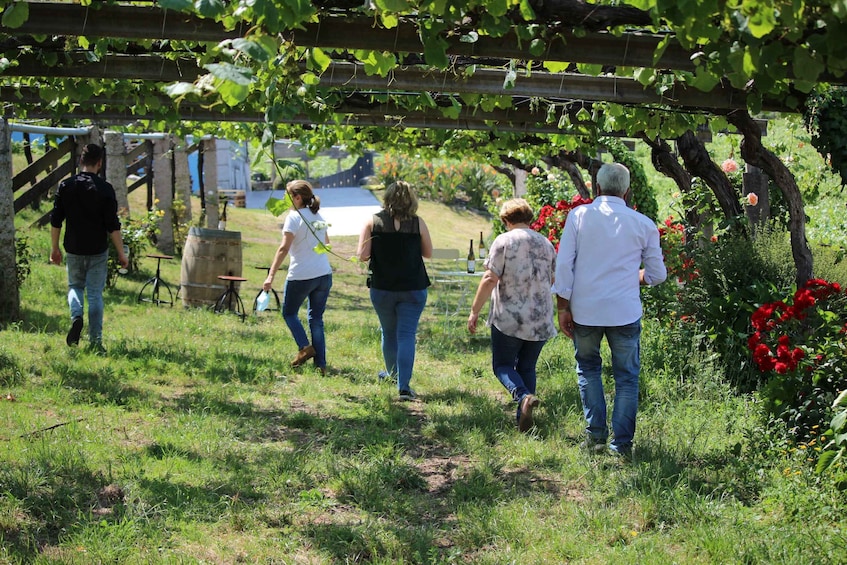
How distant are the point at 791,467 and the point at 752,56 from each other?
237cm

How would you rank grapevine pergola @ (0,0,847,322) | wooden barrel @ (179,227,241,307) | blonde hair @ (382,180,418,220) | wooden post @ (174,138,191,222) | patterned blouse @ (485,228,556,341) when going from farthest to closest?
wooden post @ (174,138,191,222) → wooden barrel @ (179,227,241,307) → blonde hair @ (382,180,418,220) → patterned blouse @ (485,228,556,341) → grapevine pergola @ (0,0,847,322)

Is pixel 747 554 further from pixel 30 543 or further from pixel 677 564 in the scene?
pixel 30 543

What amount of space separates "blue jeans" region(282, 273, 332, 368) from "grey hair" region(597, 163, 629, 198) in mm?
2893

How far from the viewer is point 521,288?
6000 mm

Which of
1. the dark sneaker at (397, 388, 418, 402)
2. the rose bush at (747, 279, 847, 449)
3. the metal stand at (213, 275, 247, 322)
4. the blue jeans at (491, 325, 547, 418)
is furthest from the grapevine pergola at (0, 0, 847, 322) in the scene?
the metal stand at (213, 275, 247, 322)

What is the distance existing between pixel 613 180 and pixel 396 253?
199 centimetres

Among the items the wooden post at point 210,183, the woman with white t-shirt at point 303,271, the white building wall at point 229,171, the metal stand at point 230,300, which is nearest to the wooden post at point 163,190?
the wooden post at point 210,183

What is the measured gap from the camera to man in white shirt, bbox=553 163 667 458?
5.15 meters

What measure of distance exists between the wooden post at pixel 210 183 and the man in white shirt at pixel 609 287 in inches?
422

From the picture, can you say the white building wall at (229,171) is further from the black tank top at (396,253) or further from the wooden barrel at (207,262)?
the black tank top at (396,253)

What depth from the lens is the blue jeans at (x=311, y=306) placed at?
7.54 metres

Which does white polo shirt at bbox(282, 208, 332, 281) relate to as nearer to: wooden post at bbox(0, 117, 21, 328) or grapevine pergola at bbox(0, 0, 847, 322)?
grapevine pergola at bbox(0, 0, 847, 322)

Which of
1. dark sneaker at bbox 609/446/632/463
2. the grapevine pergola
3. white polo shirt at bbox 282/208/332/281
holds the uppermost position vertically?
the grapevine pergola

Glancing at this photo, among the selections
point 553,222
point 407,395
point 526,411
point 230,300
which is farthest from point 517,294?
point 230,300
